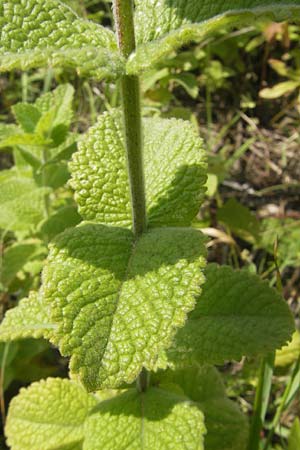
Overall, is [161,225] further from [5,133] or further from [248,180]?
[248,180]

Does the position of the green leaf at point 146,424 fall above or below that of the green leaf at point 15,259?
below

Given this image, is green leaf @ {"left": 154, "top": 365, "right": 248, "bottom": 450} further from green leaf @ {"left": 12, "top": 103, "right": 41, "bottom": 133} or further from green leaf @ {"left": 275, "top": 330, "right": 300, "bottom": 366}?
green leaf @ {"left": 12, "top": 103, "right": 41, "bottom": 133}

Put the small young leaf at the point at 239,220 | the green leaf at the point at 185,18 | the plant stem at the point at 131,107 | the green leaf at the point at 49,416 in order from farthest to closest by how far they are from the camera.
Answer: the small young leaf at the point at 239,220
the green leaf at the point at 49,416
the plant stem at the point at 131,107
the green leaf at the point at 185,18

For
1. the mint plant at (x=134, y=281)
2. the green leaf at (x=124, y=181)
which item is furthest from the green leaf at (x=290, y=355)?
the green leaf at (x=124, y=181)

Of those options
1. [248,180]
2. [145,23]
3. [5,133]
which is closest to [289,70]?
[248,180]

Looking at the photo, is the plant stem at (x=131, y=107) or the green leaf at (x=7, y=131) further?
the green leaf at (x=7, y=131)

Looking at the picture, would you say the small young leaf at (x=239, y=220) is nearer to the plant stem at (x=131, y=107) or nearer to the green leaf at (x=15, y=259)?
the green leaf at (x=15, y=259)

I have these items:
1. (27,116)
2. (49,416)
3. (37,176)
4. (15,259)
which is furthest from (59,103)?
(49,416)
